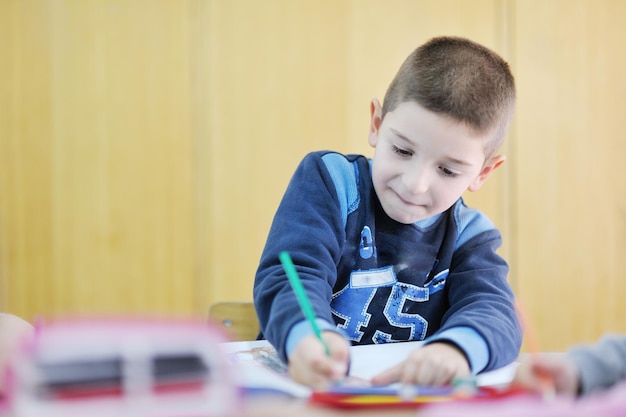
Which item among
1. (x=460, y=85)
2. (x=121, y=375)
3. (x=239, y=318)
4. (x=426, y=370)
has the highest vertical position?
(x=460, y=85)

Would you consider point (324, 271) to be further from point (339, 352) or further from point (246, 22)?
point (246, 22)

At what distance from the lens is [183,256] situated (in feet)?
7.77

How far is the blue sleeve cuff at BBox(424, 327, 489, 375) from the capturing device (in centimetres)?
66

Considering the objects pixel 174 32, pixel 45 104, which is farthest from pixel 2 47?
pixel 174 32

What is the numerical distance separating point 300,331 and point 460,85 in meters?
0.36

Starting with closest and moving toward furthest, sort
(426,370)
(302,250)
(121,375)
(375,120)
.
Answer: (121,375)
(426,370)
(302,250)
(375,120)

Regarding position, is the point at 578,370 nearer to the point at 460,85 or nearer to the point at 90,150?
the point at 460,85

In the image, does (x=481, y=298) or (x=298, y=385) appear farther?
(x=481, y=298)

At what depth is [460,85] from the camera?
2.68 ft

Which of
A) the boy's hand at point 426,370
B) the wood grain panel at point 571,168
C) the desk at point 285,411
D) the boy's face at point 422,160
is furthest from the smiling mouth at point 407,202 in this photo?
the wood grain panel at point 571,168

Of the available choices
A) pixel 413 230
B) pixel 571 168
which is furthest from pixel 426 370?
pixel 571 168

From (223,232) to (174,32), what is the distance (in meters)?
0.67

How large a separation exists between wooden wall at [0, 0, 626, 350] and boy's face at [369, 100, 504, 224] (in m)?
1.57

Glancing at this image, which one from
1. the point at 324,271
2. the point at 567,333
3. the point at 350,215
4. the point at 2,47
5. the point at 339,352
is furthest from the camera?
the point at 567,333
